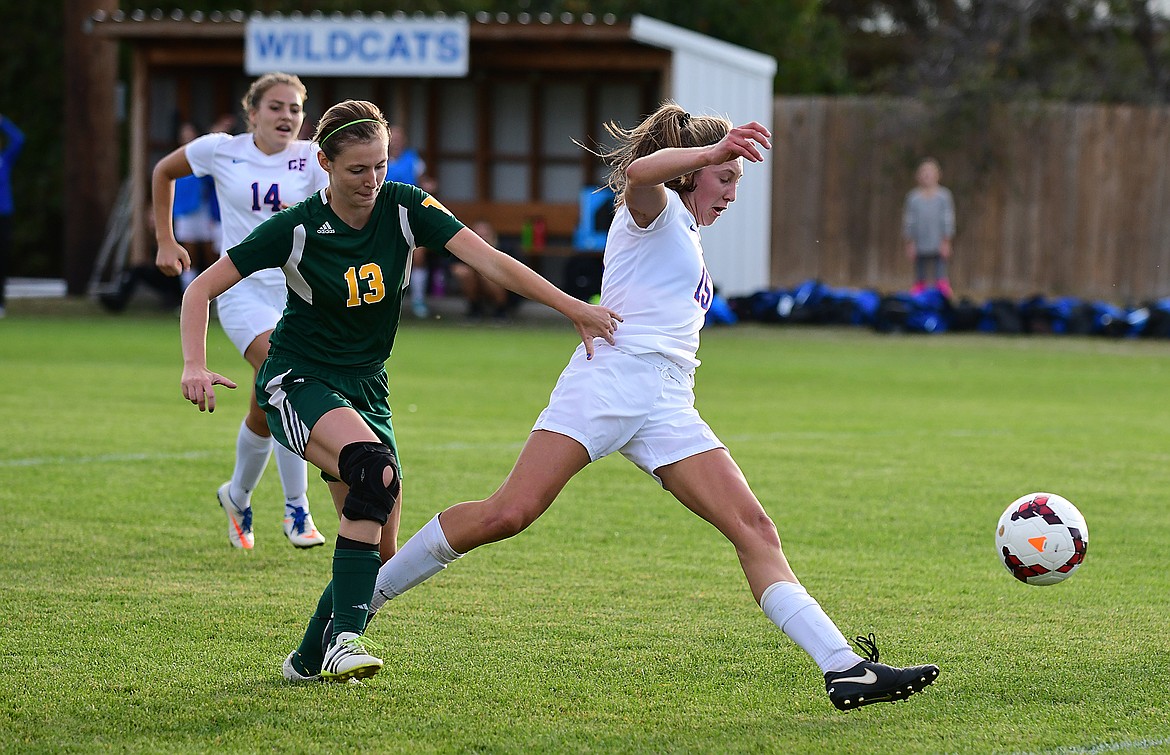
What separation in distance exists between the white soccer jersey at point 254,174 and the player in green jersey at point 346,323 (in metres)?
2.32

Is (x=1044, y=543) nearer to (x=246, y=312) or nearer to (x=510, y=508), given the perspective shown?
(x=510, y=508)

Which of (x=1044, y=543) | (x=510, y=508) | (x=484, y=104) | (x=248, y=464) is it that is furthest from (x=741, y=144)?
(x=484, y=104)

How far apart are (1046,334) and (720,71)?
547 cm

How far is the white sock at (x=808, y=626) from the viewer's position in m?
4.12

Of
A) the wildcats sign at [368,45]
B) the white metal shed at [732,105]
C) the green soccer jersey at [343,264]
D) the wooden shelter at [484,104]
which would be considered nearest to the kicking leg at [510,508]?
the green soccer jersey at [343,264]

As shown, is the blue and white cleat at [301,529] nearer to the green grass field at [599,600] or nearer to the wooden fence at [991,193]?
the green grass field at [599,600]

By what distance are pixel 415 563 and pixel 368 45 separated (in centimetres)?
1647

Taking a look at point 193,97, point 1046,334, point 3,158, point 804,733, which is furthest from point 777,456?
point 193,97

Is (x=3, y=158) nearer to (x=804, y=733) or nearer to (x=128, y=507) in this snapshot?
(x=128, y=507)

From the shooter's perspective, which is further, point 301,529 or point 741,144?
point 301,529

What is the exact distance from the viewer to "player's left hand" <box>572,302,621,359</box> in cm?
433

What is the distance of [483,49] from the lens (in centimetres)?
2131

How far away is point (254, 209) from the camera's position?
7098 millimetres

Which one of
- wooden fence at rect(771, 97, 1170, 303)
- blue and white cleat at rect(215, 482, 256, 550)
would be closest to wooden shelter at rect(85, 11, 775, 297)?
wooden fence at rect(771, 97, 1170, 303)
